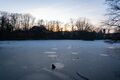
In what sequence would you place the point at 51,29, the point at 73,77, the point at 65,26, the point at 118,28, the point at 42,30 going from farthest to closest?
the point at 65,26 < the point at 51,29 < the point at 42,30 < the point at 118,28 < the point at 73,77

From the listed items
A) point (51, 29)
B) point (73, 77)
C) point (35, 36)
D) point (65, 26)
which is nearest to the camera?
point (73, 77)

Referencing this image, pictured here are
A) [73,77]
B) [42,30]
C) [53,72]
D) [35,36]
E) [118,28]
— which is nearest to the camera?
[73,77]

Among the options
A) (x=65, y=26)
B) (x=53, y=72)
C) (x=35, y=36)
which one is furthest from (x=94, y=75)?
A: (x=65, y=26)

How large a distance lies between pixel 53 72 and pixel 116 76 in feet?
12.7

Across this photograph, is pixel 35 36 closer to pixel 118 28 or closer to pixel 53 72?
pixel 118 28

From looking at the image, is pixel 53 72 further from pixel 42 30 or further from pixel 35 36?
pixel 42 30

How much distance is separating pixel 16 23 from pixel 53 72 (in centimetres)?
7128

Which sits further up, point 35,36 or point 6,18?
point 6,18

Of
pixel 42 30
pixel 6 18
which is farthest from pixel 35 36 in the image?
pixel 6 18

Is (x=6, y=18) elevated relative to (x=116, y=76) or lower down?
elevated

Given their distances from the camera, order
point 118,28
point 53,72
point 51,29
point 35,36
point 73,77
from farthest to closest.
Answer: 1. point 51,29
2. point 35,36
3. point 118,28
4. point 53,72
5. point 73,77

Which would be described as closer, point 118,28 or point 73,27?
point 118,28

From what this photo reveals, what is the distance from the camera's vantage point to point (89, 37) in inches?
3250

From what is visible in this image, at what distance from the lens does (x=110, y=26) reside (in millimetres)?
22266
